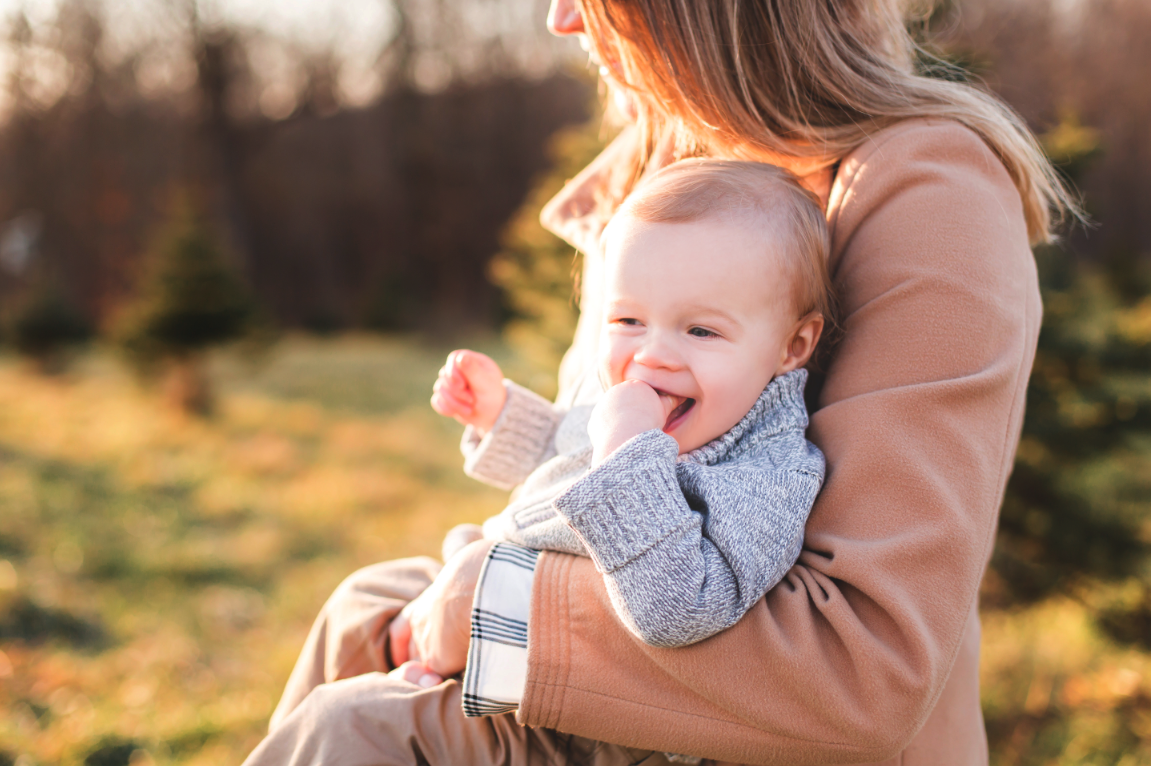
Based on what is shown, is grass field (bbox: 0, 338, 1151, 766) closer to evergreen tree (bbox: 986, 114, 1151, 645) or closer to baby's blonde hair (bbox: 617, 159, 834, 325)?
evergreen tree (bbox: 986, 114, 1151, 645)

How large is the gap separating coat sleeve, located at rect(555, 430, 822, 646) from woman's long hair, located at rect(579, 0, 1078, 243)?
0.61 m

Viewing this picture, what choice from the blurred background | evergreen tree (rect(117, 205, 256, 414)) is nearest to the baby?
the blurred background

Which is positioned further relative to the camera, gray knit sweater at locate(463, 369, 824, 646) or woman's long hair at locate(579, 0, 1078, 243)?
woman's long hair at locate(579, 0, 1078, 243)

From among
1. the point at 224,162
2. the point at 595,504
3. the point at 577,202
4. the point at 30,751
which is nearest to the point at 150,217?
the point at 224,162

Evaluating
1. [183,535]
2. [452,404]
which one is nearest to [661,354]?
[452,404]

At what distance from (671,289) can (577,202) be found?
75cm

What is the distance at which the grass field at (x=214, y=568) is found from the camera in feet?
10.1

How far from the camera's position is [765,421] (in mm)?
1184

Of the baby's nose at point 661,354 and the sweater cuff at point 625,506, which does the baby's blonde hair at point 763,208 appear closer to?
the baby's nose at point 661,354

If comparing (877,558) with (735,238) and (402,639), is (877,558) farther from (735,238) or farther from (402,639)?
(402,639)

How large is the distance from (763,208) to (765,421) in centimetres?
31

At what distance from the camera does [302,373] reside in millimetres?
10711

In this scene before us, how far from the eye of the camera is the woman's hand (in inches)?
48.4

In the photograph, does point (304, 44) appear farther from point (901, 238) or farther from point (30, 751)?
point (901, 238)
